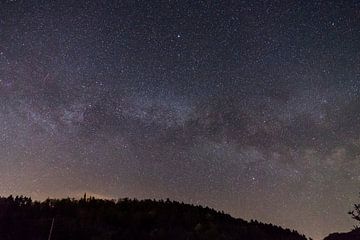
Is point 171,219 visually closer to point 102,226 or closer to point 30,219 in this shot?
point 102,226

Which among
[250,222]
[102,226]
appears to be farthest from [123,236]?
[250,222]

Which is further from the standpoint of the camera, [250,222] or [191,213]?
[250,222]

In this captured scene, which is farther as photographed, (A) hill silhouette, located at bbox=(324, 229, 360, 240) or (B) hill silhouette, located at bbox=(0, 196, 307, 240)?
(A) hill silhouette, located at bbox=(324, 229, 360, 240)

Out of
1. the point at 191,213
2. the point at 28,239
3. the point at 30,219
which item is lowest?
the point at 28,239

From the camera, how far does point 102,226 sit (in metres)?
18.2

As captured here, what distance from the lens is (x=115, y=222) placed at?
19.5 metres

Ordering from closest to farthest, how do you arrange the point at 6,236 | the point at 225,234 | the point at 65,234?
the point at 6,236 < the point at 65,234 < the point at 225,234

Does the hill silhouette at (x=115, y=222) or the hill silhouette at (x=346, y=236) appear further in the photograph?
the hill silhouette at (x=346, y=236)

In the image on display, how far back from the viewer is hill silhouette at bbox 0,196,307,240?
54.4 feet

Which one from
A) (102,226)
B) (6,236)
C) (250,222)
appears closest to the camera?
(6,236)

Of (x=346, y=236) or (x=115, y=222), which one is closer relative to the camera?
(x=115, y=222)

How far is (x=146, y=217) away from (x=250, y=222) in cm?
816

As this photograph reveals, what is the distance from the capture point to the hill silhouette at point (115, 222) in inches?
653

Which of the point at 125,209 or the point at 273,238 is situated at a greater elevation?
the point at 125,209
